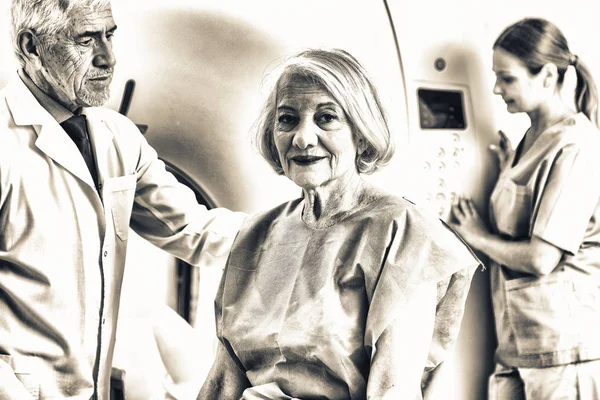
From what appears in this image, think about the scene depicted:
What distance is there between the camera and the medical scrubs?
283 cm

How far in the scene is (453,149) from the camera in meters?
3.09

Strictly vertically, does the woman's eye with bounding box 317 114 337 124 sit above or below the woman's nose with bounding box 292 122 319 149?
above

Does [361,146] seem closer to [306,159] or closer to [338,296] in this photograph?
[306,159]

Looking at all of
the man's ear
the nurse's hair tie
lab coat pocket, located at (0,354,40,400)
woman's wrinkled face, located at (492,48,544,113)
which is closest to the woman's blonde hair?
the man's ear

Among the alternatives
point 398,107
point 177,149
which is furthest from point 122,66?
point 398,107

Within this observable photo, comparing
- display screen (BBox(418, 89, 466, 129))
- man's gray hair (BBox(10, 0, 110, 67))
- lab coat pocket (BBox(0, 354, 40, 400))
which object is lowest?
lab coat pocket (BBox(0, 354, 40, 400))

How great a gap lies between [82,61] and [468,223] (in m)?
1.46

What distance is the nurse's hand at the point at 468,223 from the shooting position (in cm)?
299

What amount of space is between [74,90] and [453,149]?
4.70 feet

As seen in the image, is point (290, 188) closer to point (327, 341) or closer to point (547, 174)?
point (547, 174)

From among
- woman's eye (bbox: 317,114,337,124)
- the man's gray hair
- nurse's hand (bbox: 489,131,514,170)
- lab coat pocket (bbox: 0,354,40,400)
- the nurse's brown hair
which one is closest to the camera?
woman's eye (bbox: 317,114,337,124)

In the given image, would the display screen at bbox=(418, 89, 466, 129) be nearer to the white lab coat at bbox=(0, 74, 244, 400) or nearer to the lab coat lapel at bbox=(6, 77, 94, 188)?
the white lab coat at bbox=(0, 74, 244, 400)

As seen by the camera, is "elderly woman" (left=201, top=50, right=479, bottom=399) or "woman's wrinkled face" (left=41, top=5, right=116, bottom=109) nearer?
"elderly woman" (left=201, top=50, right=479, bottom=399)

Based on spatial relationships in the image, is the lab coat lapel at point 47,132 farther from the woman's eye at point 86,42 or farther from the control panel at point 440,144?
the control panel at point 440,144
